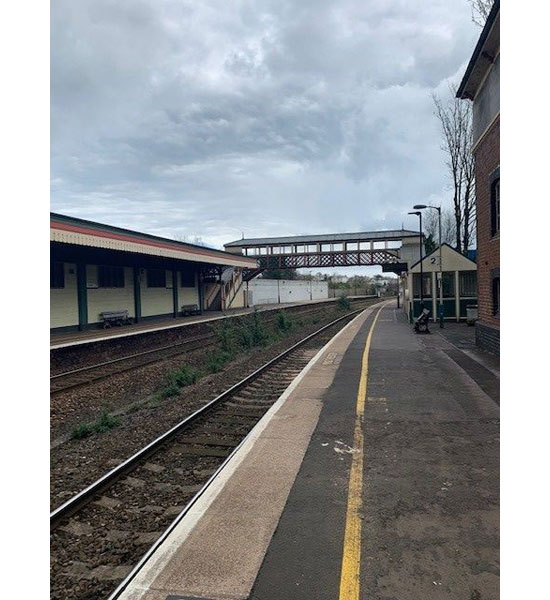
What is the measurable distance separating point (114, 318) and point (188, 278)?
35.4 ft

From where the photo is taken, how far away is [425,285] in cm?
2620

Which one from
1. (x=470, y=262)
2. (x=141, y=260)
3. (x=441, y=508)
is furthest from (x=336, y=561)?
(x=141, y=260)

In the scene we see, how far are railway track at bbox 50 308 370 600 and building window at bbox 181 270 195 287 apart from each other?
25393 mm

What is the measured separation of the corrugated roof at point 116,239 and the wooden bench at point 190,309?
4.37 meters

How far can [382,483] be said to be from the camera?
4.87 metres

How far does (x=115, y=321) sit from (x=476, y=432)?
2120cm

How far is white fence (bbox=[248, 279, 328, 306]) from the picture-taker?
50031 mm

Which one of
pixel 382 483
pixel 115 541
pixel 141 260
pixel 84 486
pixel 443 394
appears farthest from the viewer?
pixel 141 260

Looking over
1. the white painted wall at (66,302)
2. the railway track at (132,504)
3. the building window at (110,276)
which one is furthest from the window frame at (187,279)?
the railway track at (132,504)


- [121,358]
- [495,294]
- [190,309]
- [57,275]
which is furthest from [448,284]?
[57,275]

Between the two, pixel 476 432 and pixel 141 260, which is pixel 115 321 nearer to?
pixel 141 260

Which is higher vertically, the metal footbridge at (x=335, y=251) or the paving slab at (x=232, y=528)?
the metal footbridge at (x=335, y=251)

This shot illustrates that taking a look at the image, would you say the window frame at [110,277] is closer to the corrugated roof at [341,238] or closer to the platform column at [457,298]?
the platform column at [457,298]

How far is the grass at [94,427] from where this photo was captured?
27.3 ft
